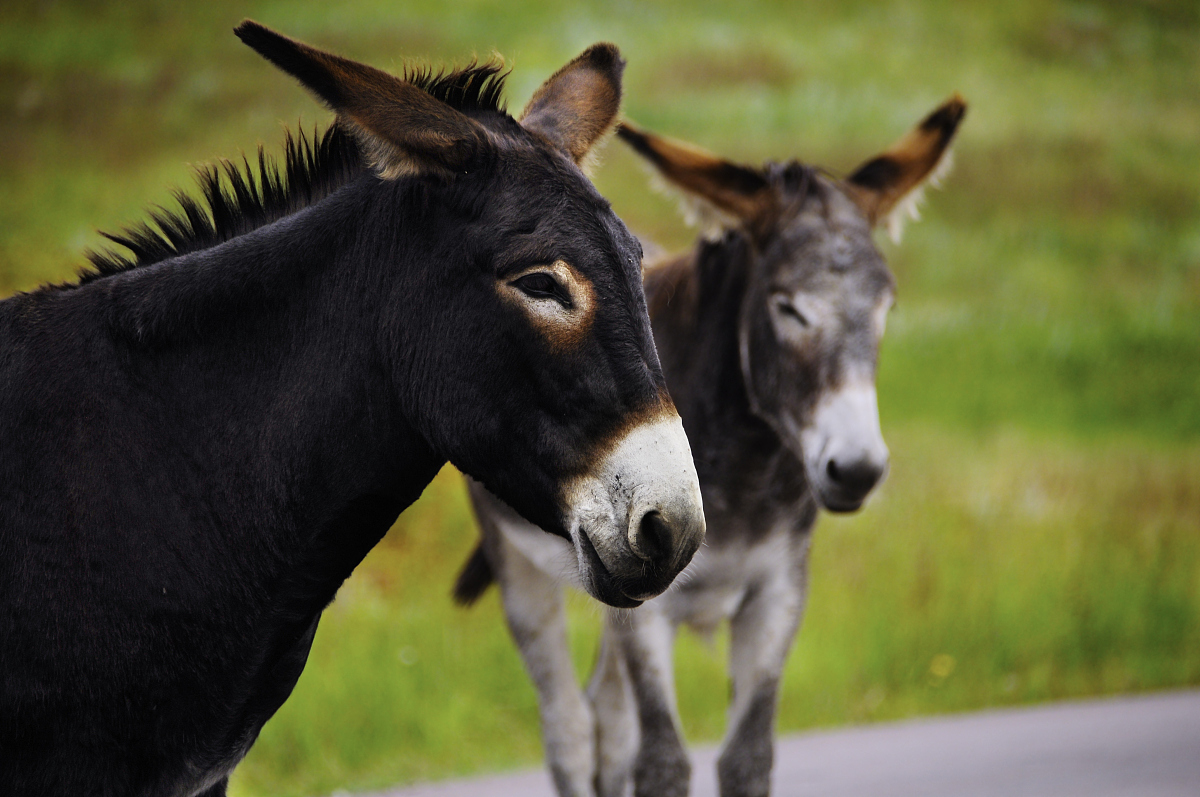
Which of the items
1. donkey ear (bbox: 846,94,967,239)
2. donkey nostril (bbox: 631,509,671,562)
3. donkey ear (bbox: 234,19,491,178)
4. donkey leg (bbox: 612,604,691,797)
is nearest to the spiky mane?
donkey ear (bbox: 234,19,491,178)

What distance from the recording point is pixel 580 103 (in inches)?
98.7

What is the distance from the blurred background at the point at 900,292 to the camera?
666 centimetres

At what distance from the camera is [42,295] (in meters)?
2.31

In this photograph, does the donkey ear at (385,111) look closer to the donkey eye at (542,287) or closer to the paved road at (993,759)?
the donkey eye at (542,287)

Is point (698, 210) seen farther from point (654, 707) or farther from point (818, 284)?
point (654, 707)

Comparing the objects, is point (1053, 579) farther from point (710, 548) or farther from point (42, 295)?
point (42, 295)

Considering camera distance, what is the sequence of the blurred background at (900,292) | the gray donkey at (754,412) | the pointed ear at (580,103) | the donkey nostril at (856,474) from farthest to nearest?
the blurred background at (900,292)
the gray donkey at (754,412)
the donkey nostril at (856,474)
the pointed ear at (580,103)

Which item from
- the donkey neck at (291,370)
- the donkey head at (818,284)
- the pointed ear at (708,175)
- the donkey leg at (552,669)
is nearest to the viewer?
the donkey neck at (291,370)

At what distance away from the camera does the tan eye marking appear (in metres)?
1.96

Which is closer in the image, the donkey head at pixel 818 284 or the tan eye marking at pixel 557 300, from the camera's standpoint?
the tan eye marking at pixel 557 300

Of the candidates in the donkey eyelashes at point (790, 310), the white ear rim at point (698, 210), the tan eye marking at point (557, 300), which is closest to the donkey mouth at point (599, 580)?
the tan eye marking at point (557, 300)

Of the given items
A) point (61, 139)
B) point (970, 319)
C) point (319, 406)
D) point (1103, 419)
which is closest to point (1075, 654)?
point (1103, 419)

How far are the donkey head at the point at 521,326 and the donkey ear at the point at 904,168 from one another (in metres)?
2.49

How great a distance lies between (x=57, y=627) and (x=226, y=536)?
0.36m
